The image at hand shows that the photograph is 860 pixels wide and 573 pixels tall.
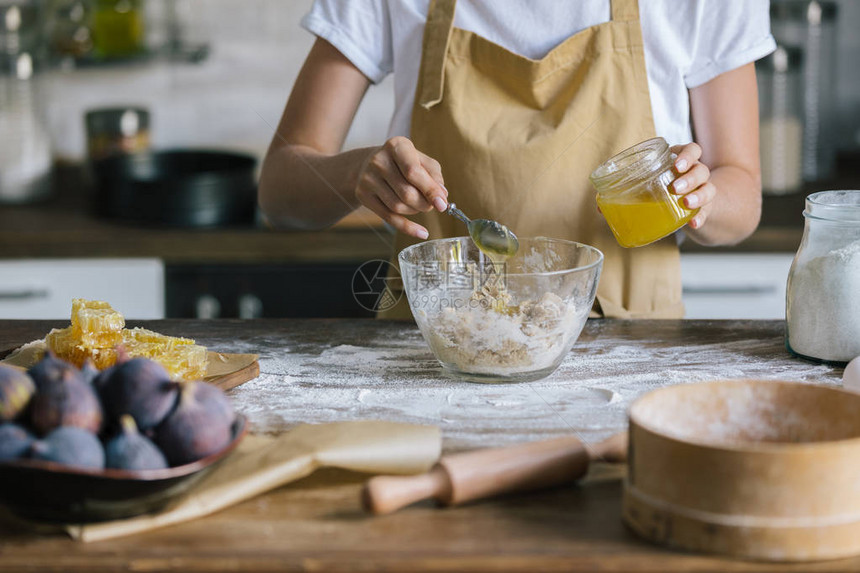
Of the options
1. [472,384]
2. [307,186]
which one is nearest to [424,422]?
[472,384]

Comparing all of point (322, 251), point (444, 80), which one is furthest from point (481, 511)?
point (322, 251)

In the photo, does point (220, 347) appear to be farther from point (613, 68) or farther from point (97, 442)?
point (613, 68)

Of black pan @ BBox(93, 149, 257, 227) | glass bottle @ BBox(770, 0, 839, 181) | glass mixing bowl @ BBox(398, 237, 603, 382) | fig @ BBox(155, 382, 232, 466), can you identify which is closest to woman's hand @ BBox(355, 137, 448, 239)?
glass mixing bowl @ BBox(398, 237, 603, 382)

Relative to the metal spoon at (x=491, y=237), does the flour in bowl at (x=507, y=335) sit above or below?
below

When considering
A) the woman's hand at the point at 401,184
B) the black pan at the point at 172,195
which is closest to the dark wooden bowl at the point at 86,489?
the woman's hand at the point at 401,184

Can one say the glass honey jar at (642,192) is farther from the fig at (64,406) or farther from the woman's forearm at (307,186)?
the fig at (64,406)

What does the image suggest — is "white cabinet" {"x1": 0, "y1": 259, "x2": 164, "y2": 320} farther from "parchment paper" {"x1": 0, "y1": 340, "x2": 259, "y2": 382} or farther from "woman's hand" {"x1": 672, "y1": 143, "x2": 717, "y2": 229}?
"woman's hand" {"x1": 672, "y1": 143, "x2": 717, "y2": 229}

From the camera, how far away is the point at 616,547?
29.3 inches

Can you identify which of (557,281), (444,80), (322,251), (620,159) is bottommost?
(322,251)

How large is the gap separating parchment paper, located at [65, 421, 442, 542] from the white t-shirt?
2.73 feet

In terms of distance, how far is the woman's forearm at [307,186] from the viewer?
143 centimetres

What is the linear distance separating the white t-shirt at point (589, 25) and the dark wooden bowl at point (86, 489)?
0.96 meters

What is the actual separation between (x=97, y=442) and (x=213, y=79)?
2326mm

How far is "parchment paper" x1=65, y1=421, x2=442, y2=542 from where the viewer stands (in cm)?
78
